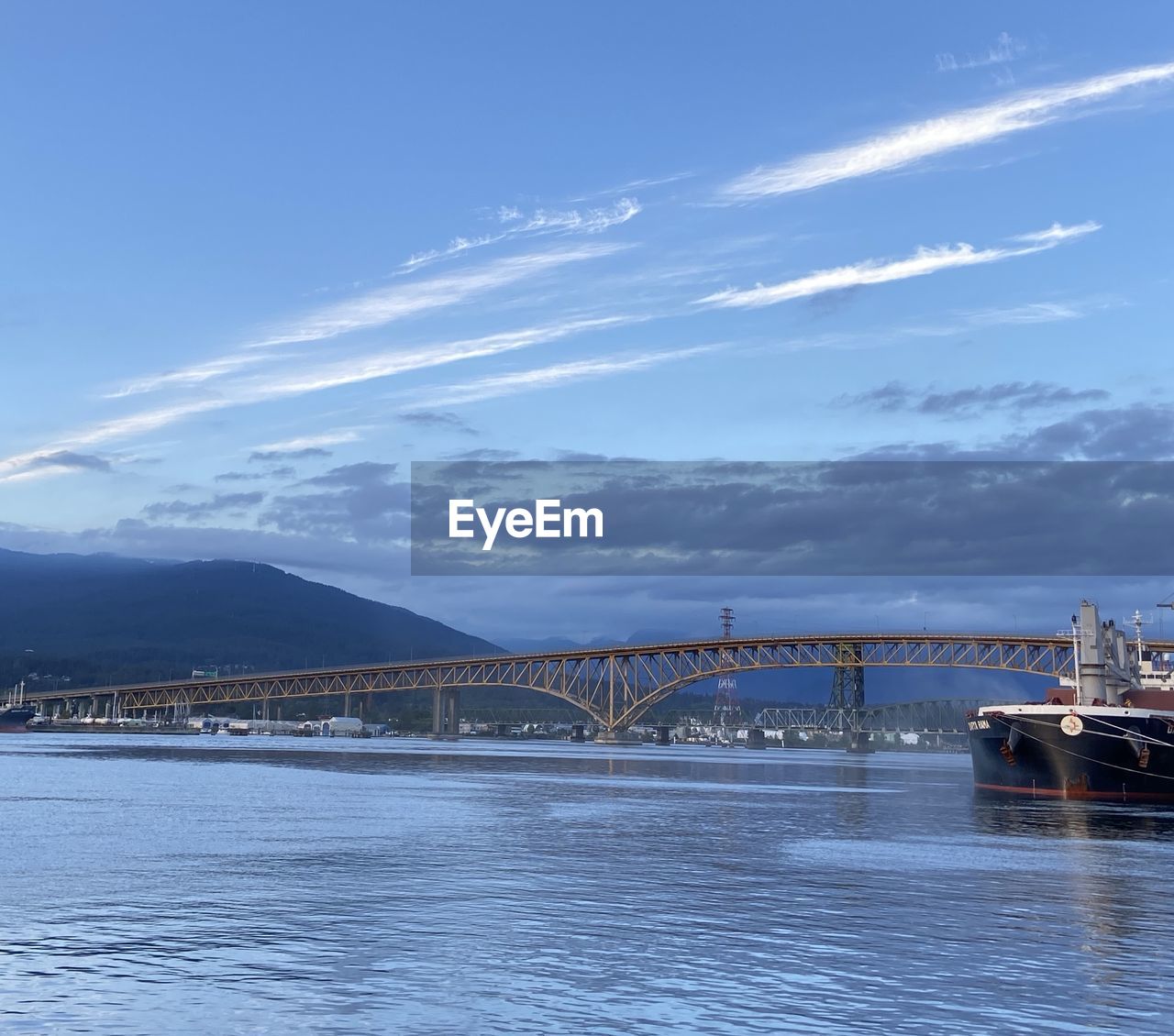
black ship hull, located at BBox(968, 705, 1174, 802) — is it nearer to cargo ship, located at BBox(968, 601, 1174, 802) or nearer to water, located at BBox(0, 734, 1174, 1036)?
cargo ship, located at BBox(968, 601, 1174, 802)

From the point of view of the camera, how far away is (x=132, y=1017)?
18.9 metres

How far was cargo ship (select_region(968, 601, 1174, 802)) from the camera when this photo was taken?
7688 cm

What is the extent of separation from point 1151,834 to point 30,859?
44100 mm

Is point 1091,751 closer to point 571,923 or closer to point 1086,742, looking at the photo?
point 1086,742

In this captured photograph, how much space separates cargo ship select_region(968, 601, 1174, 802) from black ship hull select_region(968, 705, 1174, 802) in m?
0.05

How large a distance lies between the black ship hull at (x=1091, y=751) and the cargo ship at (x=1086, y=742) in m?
Result: 0.05

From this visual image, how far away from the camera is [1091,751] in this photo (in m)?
77.9

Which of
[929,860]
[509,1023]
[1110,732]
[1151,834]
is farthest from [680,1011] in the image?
[1110,732]

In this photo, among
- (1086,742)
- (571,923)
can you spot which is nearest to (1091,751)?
(1086,742)

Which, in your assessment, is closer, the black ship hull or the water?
the water

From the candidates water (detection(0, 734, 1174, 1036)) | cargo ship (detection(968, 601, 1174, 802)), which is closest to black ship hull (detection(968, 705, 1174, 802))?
cargo ship (detection(968, 601, 1174, 802))

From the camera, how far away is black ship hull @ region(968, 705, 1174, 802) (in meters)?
76.7

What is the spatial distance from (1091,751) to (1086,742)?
1023mm

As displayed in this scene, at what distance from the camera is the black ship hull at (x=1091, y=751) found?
76.7m
